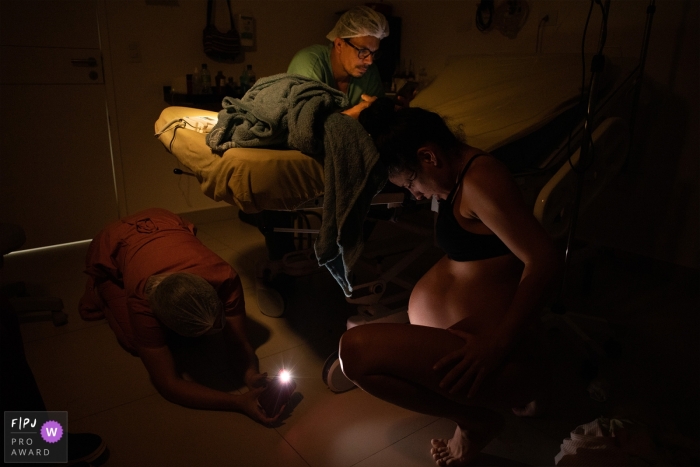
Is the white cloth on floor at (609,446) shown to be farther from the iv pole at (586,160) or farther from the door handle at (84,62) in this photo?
the door handle at (84,62)

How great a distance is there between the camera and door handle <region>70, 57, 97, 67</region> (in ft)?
8.55

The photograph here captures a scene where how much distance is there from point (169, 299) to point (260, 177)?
17.7 inches

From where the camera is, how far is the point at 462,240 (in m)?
1.25

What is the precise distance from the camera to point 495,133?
5.87ft

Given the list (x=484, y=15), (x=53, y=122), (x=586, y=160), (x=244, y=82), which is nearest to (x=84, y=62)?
(x=53, y=122)

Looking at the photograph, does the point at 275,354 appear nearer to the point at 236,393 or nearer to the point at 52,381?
the point at 236,393

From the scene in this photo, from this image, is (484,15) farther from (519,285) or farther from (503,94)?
(519,285)

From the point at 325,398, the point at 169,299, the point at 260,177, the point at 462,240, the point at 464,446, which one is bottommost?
the point at 325,398

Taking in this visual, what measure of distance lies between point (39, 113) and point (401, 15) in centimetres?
234

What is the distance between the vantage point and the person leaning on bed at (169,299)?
1442 mm

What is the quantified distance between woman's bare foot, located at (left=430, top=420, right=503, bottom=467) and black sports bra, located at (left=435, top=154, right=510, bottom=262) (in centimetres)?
42

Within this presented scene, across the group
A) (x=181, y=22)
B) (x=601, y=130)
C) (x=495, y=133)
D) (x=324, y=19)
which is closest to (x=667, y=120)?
(x=601, y=130)

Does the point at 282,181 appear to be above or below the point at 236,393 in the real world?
above

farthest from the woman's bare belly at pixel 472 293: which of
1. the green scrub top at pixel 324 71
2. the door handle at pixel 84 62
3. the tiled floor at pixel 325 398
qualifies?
the door handle at pixel 84 62
